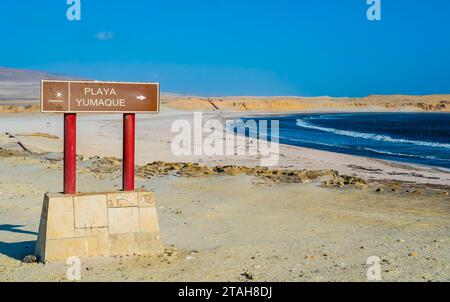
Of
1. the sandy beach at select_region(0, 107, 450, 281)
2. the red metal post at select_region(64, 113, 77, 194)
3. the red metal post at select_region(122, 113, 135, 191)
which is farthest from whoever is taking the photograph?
the red metal post at select_region(122, 113, 135, 191)

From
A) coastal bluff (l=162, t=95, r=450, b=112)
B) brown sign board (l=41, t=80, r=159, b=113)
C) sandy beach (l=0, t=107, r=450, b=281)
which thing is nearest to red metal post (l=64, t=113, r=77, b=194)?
brown sign board (l=41, t=80, r=159, b=113)

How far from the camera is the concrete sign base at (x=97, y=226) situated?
7.66 metres

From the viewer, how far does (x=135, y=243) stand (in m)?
8.04

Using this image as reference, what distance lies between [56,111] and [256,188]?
6837 mm

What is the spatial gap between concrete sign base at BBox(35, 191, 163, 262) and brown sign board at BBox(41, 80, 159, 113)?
3.88 ft

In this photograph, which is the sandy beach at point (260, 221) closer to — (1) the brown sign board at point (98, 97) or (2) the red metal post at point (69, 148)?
(2) the red metal post at point (69, 148)

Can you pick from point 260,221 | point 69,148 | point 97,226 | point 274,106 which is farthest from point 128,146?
point 274,106

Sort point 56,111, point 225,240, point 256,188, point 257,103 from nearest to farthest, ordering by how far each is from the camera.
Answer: point 56,111 < point 225,240 < point 256,188 < point 257,103

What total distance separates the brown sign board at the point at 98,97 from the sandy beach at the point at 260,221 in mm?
2042

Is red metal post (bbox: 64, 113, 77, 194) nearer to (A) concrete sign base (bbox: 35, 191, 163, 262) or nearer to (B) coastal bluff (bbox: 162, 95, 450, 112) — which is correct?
(A) concrete sign base (bbox: 35, 191, 163, 262)

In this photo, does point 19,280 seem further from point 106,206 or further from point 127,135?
point 127,135

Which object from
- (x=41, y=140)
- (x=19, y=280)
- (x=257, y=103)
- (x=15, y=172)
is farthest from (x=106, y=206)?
(x=257, y=103)

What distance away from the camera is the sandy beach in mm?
7145

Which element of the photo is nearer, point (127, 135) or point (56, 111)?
point (56, 111)
